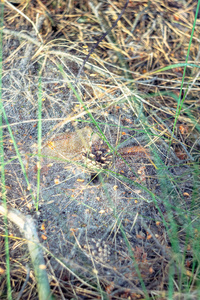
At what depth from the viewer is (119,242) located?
1.07m

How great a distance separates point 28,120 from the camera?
4.43 ft

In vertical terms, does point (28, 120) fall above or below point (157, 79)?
above

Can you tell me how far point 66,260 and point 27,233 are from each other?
0.21 meters

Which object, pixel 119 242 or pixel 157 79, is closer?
pixel 119 242

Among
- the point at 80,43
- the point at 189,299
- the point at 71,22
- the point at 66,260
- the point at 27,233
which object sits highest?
the point at 71,22

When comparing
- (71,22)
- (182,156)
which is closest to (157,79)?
(182,156)

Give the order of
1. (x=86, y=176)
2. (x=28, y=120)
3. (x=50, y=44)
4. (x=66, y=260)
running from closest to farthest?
(x=66, y=260)
(x=86, y=176)
(x=28, y=120)
(x=50, y=44)

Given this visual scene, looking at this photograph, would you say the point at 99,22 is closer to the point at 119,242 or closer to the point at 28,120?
the point at 28,120

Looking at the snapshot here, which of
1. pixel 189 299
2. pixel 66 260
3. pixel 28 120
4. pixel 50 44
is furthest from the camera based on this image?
pixel 50 44

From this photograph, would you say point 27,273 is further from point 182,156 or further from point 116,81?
point 116,81

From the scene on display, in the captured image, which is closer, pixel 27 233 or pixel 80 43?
pixel 27 233

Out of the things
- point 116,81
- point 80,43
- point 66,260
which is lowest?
point 66,260

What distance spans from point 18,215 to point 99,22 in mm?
1358

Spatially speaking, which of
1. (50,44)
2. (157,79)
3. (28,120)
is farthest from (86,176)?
(50,44)
